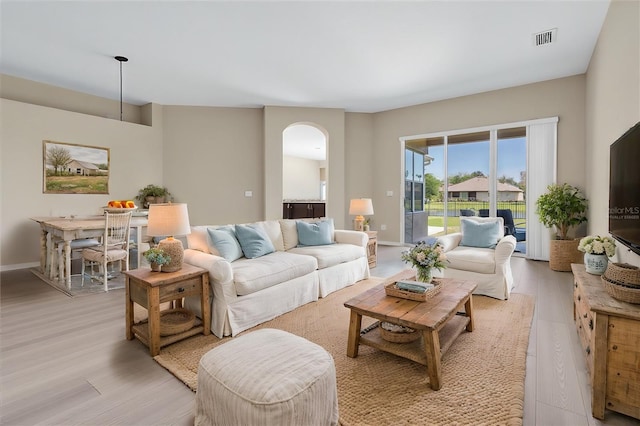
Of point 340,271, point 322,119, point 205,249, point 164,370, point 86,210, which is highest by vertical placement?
point 322,119

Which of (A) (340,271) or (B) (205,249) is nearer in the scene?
(B) (205,249)

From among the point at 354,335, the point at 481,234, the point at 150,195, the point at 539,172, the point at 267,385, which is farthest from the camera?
the point at 150,195

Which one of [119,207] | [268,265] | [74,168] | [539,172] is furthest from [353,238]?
[74,168]

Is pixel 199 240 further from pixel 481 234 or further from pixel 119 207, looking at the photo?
pixel 481 234

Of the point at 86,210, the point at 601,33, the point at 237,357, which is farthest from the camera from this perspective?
the point at 86,210

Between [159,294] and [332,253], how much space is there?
6.27ft

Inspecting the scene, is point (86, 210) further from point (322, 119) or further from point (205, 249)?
point (322, 119)

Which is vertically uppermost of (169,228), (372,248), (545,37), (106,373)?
(545,37)

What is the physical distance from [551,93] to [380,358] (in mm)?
5463

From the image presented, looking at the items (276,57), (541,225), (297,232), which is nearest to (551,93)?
(541,225)

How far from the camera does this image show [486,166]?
19.4ft

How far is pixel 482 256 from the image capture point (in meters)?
3.50

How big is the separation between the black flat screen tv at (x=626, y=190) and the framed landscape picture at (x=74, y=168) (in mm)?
7050

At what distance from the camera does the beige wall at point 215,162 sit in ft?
21.2
